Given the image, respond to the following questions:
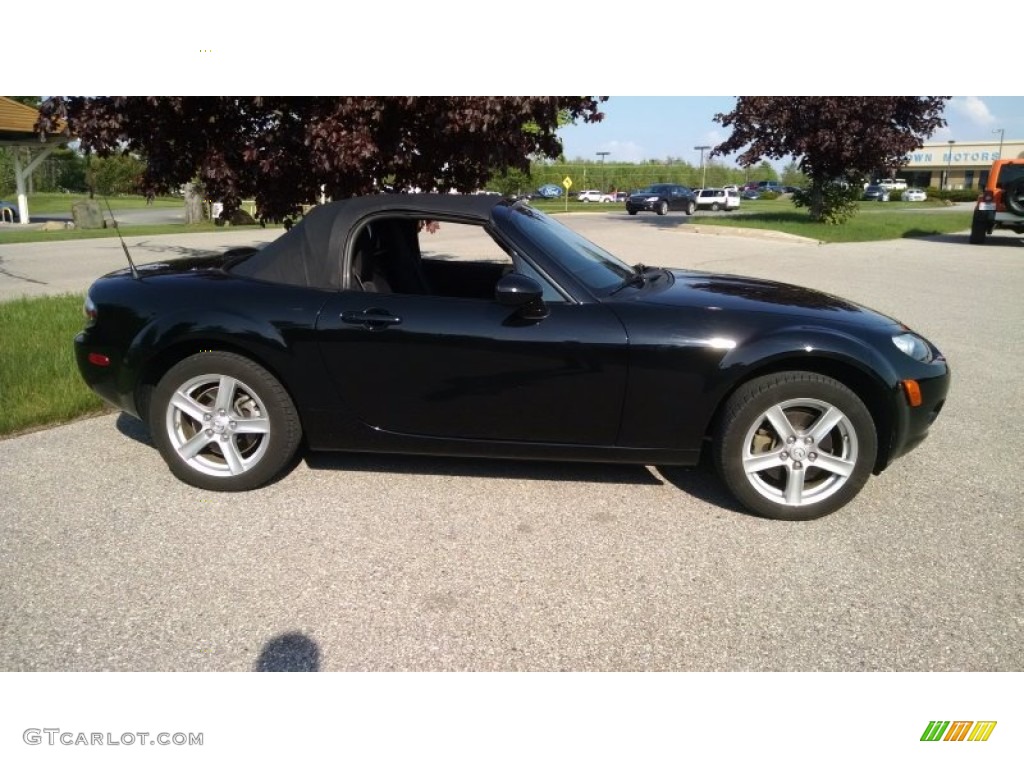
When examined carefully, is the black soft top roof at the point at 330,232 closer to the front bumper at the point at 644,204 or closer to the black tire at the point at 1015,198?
the black tire at the point at 1015,198

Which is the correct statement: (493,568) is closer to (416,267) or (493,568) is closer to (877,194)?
(416,267)

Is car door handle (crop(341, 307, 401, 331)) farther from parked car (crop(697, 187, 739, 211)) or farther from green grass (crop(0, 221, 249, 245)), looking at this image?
parked car (crop(697, 187, 739, 211))

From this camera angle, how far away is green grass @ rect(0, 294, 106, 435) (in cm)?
477

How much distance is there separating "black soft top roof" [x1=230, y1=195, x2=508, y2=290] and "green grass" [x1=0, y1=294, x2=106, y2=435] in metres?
2.01

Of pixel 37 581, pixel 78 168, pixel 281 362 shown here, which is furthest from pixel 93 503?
pixel 78 168

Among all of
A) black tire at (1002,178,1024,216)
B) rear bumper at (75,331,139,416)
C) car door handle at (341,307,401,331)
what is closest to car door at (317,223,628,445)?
car door handle at (341,307,401,331)

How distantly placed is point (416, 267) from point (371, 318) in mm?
882

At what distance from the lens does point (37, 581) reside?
9.39 feet

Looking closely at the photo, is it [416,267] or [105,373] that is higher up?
[416,267]

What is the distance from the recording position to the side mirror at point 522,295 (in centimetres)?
329

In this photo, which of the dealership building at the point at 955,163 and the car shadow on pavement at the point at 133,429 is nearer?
the car shadow on pavement at the point at 133,429

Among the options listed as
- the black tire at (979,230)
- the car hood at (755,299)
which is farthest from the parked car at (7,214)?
the black tire at (979,230)

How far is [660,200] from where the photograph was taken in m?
38.4
